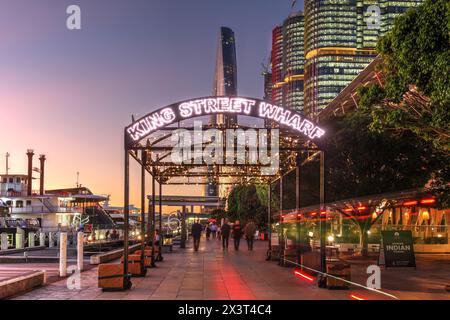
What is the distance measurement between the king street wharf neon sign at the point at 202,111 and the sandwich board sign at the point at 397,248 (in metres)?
9.03

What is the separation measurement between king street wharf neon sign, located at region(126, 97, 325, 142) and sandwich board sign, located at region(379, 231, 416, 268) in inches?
356

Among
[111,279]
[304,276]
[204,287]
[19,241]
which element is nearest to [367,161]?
[304,276]

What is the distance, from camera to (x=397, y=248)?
2267 centimetres

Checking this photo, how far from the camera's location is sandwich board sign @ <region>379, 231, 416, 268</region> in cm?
2244

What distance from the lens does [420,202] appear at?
33.6 metres

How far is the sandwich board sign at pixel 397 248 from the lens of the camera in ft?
73.6

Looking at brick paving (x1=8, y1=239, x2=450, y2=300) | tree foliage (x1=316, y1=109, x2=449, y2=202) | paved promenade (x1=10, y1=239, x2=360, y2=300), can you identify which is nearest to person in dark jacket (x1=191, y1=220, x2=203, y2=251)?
tree foliage (x1=316, y1=109, x2=449, y2=202)

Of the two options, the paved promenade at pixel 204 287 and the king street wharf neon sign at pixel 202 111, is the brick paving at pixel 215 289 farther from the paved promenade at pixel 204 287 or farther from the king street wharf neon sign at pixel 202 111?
the king street wharf neon sign at pixel 202 111

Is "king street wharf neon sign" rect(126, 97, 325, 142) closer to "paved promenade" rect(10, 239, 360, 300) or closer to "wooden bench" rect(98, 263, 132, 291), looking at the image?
"wooden bench" rect(98, 263, 132, 291)

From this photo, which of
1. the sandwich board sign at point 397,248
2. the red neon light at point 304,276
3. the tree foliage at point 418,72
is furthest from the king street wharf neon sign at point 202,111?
the sandwich board sign at point 397,248

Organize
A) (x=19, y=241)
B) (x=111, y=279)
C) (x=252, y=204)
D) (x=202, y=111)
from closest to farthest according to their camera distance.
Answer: (x=111, y=279)
(x=202, y=111)
(x=19, y=241)
(x=252, y=204)

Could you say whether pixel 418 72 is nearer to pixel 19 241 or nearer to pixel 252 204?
pixel 19 241

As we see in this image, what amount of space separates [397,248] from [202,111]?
10888 millimetres

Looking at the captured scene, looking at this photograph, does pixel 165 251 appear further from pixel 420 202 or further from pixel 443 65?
pixel 443 65
